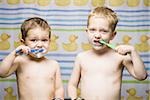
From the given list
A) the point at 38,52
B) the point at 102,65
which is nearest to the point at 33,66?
the point at 38,52

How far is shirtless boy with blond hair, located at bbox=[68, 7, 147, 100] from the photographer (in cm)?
114

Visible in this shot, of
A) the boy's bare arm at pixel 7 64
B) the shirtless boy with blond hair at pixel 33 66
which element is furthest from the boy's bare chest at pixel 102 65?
the boy's bare arm at pixel 7 64

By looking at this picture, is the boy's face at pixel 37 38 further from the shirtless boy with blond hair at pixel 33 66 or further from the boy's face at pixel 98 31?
the boy's face at pixel 98 31

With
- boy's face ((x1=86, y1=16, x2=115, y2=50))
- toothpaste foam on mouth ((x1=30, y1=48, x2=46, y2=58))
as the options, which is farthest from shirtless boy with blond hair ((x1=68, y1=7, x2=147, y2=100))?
toothpaste foam on mouth ((x1=30, y1=48, x2=46, y2=58))

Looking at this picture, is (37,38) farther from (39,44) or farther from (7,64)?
(7,64)

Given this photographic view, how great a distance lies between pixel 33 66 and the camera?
1.18 meters

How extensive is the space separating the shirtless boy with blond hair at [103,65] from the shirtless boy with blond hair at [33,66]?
77mm

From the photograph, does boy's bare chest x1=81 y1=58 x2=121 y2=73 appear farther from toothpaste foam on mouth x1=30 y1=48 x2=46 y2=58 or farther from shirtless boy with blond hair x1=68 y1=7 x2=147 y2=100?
toothpaste foam on mouth x1=30 y1=48 x2=46 y2=58

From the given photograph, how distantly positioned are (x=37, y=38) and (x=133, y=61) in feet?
0.98

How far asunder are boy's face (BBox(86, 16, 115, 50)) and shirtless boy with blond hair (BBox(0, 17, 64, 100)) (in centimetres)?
14

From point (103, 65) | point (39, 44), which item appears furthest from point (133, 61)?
point (39, 44)

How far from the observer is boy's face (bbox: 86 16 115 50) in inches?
44.6

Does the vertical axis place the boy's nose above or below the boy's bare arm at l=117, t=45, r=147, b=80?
above

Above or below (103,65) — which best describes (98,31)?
above
